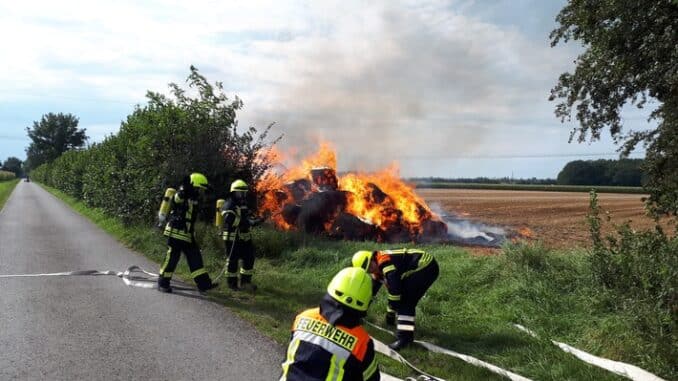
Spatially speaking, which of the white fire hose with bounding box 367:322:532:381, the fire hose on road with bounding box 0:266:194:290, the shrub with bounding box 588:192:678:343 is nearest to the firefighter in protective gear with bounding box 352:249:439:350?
the white fire hose with bounding box 367:322:532:381

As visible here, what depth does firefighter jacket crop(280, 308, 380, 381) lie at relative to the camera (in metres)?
2.90

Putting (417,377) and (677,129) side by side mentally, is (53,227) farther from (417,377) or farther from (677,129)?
(677,129)

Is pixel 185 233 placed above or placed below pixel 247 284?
above

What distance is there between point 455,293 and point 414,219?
7.80 m

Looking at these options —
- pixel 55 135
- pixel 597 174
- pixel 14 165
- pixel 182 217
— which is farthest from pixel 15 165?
pixel 182 217

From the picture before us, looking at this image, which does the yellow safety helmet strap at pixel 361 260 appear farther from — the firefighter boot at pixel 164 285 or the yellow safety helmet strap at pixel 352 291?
the firefighter boot at pixel 164 285

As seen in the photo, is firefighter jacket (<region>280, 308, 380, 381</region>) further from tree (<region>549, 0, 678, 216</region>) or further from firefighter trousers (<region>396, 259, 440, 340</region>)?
tree (<region>549, 0, 678, 216</region>)

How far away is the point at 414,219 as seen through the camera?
Answer: 1566 centimetres

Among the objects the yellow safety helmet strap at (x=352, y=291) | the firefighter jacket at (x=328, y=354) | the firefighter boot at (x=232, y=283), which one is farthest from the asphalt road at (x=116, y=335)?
the yellow safety helmet strap at (x=352, y=291)

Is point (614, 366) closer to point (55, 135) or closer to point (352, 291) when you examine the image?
point (352, 291)

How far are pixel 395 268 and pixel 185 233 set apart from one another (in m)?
4.09

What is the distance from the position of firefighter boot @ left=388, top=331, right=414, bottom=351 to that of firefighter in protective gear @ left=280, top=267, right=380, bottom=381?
2.76m

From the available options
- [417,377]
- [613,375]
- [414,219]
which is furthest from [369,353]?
[414,219]

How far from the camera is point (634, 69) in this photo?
10.0m
